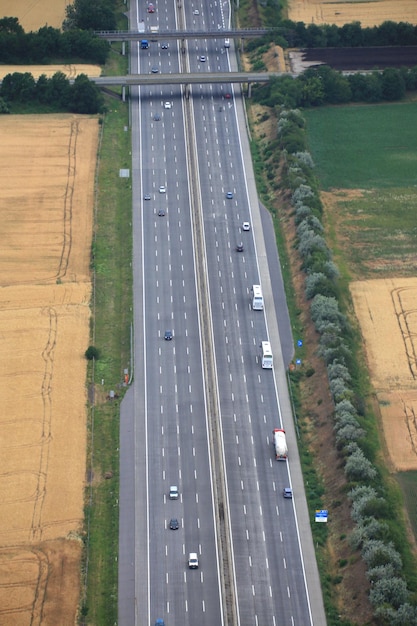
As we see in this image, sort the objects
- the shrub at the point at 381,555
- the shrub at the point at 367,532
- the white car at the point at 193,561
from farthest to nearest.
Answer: the white car at the point at 193,561 → the shrub at the point at 367,532 → the shrub at the point at 381,555

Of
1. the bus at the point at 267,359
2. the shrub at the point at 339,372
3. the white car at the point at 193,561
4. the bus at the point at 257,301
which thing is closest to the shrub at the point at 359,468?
the shrub at the point at 339,372

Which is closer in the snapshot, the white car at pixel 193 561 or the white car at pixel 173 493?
the white car at pixel 193 561

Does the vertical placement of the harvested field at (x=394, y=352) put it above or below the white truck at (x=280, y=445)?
above

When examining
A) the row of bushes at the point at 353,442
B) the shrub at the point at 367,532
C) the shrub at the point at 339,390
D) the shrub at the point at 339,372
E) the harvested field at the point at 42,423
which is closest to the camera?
the row of bushes at the point at 353,442

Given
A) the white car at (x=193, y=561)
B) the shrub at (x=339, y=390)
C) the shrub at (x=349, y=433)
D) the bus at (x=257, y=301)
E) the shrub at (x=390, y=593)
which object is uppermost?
the bus at (x=257, y=301)

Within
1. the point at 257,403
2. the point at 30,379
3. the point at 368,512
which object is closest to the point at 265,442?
the point at 257,403

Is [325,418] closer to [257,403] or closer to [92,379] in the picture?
[257,403]

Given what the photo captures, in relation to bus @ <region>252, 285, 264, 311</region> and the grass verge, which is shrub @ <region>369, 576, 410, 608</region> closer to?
the grass verge

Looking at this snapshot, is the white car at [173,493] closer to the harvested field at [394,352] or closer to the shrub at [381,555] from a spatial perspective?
the shrub at [381,555]
